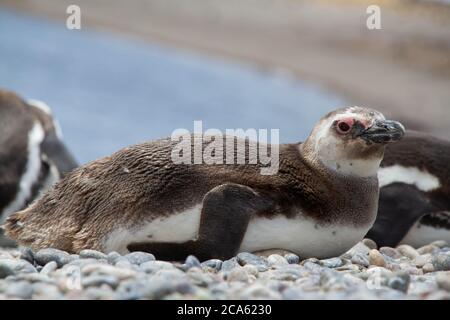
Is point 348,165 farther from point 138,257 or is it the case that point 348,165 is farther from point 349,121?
point 138,257

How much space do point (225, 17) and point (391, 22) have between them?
13.6ft

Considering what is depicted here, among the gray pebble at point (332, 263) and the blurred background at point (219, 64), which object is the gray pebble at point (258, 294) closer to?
the gray pebble at point (332, 263)

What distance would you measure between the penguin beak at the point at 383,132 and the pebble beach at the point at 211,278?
1.82 feet

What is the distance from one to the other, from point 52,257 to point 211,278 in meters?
0.81

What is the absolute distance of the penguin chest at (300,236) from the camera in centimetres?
430

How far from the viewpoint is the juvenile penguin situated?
167 inches

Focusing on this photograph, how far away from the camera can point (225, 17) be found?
2339cm

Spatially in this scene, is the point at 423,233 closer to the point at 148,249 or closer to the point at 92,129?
the point at 148,249

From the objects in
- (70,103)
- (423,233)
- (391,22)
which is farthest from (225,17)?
(423,233)

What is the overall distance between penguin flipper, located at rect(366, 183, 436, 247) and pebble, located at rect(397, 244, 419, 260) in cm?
26

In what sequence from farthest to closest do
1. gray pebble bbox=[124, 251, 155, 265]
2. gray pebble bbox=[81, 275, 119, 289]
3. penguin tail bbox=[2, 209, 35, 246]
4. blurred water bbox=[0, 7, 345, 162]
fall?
blurred water bbox=[0, 7, 345, 162], penguin tail bbox=[2, 209, 35, 246], gray pebble bbox=[124, 251, 155, 265], gray pebble bbox=[81, 275, 119, 289]

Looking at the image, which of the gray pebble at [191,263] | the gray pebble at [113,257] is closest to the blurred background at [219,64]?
the gray pebble at [113,257]

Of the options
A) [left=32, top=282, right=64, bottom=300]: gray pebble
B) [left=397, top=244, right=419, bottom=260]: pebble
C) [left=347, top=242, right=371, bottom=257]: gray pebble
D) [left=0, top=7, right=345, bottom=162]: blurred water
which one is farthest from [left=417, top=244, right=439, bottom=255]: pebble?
[left=0, top=7, right=345, bottom=162]: blurred water

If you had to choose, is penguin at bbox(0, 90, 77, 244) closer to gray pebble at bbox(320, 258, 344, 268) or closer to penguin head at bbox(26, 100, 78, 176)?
penguin head at bbox(26, 100, 78, 176)
